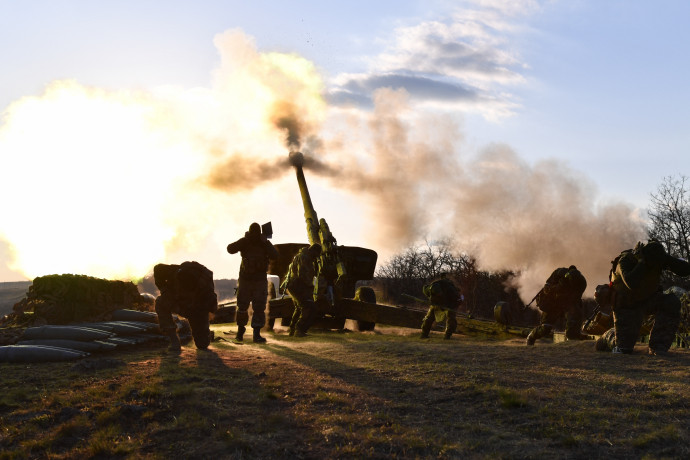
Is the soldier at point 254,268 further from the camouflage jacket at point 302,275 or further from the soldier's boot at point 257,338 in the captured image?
the camouflage jacket at point 302,275

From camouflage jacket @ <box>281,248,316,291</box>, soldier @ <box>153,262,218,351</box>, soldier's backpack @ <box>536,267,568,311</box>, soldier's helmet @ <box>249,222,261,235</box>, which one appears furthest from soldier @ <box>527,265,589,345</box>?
soldier @ <box>153,262,218,351</box>

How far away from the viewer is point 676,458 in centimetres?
459

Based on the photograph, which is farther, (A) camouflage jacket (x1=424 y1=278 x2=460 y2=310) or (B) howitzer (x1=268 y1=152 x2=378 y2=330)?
(B) howitzer (x1=268 y1=152 x2=378 y2=330)

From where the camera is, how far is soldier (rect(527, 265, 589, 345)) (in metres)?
12.0

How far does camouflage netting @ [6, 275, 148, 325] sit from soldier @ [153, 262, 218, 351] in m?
4.20

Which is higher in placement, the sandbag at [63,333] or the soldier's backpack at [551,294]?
the soldier's backpack at [551,294]

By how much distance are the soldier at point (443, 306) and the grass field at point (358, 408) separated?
14.7ft

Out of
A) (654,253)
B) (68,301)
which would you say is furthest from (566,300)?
(68,301)

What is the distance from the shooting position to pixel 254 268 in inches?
534

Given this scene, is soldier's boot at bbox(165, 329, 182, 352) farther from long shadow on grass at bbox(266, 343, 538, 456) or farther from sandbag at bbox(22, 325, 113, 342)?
long shadow on grass at bbox(266, 343, 538, 456)

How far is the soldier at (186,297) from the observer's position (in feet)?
36.3

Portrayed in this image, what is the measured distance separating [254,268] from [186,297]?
104 inches

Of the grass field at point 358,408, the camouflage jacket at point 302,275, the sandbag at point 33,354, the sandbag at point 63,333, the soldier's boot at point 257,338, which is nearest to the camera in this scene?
the grass field at point 358,408

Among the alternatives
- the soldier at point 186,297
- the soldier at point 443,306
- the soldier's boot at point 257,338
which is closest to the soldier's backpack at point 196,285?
the soldier at point 186,297
